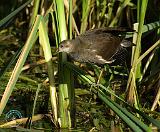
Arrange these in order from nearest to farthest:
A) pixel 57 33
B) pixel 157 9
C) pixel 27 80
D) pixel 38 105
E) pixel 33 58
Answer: pixel 57 33 → pixel 38 105 → pixel 27 80 → pixel 157 9 → pixel 33 58

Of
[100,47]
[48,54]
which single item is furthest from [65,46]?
[100,47]

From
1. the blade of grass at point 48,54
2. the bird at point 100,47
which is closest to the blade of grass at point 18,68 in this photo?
the blade of grass at point 48,54

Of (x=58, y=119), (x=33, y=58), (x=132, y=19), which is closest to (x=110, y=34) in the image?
Result: (x=58, y=119)

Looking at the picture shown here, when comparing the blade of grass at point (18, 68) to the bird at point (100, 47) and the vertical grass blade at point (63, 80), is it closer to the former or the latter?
the vertical grass blade at point (63, 80)

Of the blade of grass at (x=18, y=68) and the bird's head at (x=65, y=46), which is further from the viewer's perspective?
the bird's head at (x=65, y=46)

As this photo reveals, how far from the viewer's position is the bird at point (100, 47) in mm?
3080

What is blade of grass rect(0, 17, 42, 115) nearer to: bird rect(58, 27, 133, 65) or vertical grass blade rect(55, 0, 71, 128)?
vertical grass blade rect(55, 0, 71, 128)

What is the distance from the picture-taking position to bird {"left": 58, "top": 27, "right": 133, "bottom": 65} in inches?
121

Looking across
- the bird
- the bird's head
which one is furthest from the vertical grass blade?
the bird

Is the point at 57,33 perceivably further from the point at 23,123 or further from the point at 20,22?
the point at 20,22

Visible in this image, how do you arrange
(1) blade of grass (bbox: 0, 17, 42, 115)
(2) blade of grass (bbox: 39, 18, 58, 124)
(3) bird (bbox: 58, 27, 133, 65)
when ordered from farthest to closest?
(3) bird (bbox: 58, 27, 133, 65) → (2) blade of grass (bbox: 39, 18, 58, 124) → (1) blade of grass (bbox: 0, 17, 42, 115)

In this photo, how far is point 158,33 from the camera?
3615mm

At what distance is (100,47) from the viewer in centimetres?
315

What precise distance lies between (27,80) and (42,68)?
0.51m
